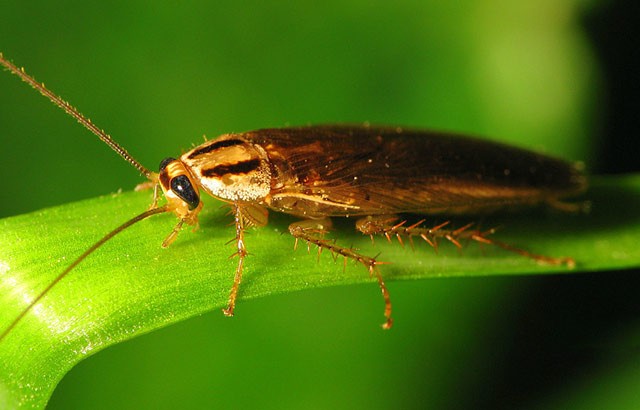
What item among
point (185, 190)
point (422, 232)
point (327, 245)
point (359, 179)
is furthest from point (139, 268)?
point (422, 232)

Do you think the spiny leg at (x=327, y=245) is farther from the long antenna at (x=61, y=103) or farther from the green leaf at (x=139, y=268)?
the long antenna at (x=61, y=103)

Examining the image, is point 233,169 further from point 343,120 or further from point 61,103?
point 343,120

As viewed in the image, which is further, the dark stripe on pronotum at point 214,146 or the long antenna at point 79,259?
the dark stripe on pronotum at point 214,146

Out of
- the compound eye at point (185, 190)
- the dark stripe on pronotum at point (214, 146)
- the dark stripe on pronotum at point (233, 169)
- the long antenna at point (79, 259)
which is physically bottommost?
the long antenna at point (79, 259)

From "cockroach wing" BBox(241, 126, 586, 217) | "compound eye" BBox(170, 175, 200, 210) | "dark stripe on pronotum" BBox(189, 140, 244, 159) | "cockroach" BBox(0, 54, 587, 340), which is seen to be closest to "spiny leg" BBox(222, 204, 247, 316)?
"cockroach" BBox(0, 54, 587, 340)

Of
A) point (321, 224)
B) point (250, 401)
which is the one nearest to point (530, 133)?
point (321, 224)

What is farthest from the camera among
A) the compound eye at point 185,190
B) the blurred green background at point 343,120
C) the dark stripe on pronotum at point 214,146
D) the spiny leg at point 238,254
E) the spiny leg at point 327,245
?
the blurred green background at point 343,120

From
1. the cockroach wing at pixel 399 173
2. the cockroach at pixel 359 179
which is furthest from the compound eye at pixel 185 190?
the cockroach wing at pixel 399 173

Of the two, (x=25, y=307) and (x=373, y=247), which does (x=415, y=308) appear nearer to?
(x=373, y=247)
